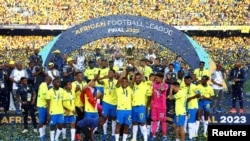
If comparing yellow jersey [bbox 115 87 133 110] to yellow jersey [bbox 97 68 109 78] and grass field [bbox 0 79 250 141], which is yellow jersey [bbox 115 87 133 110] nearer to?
grass field [bbox 0 79 250 141]

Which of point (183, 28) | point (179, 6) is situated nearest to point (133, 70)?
point (183, 28)

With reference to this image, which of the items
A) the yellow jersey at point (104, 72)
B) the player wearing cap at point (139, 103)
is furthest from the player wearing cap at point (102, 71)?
the player wearing cap at point (139, 103)

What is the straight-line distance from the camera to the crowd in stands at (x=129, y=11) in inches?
1543

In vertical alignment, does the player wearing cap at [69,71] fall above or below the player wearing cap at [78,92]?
above

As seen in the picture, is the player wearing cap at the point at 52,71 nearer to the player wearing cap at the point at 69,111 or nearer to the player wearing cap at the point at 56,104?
the player wearing cap at the point at 69,111

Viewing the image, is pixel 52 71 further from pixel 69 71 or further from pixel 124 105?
pixel 124 105

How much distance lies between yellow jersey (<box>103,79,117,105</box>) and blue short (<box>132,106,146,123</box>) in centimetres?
68

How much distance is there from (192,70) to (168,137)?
410 centimetres

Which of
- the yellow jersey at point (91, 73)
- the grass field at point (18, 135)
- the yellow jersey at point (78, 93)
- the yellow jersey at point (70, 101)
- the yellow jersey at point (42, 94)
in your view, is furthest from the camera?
the yellow jersey at point (91, 73)

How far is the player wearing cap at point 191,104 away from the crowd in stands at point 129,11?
22.0m

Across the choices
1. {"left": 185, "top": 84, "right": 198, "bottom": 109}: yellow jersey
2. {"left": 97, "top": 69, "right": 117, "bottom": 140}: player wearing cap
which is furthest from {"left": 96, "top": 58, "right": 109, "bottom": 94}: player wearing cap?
{"left": 185, "top": 84, "right": 198, "bottom": 109}: yellow jersey

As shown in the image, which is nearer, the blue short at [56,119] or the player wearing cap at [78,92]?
the blue short at [56,119]

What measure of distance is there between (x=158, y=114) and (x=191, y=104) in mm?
890

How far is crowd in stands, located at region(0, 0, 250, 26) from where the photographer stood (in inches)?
1543
